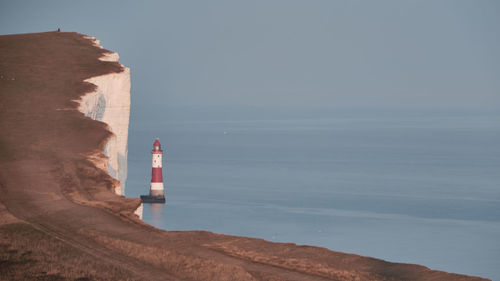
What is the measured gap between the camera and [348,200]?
2370 inches

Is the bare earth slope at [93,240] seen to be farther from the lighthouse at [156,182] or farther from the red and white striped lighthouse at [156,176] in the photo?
the lighthouse at [156,182]

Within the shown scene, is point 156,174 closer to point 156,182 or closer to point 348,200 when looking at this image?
point 156,182

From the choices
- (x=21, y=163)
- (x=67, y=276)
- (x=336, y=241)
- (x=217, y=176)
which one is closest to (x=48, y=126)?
(x=21, y=163)

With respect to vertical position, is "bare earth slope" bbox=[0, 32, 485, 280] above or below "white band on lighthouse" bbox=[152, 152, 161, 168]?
below

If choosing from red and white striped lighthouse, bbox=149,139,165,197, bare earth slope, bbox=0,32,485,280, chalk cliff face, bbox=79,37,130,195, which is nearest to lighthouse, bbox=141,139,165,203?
→ red and white striped lighthouse, bbox=149,139,165,197

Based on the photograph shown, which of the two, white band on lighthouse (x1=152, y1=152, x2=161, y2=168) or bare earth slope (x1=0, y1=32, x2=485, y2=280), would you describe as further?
white band on lighthouse (x1=152, y1=152, x2=161, y2=168)

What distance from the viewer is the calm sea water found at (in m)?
45.0

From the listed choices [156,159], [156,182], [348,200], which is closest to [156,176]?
[156,182]

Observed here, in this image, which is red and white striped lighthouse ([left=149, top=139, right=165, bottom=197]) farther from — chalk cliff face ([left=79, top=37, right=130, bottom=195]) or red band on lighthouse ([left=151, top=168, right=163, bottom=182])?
chalk cliff face ([left=79, top=37, right=130, bottom=195])

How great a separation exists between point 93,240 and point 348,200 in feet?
157

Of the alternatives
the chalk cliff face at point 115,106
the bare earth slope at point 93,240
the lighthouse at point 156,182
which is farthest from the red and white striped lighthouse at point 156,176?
the bare earth slope at point 93,240

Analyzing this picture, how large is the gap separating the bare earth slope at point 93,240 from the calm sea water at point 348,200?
2574cm

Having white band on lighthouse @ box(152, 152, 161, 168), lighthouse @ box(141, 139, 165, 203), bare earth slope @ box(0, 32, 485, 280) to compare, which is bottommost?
bare earth slope @ box(0, 32, 485, 280)

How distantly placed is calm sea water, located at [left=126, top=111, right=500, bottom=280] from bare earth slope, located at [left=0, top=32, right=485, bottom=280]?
84.4ft
